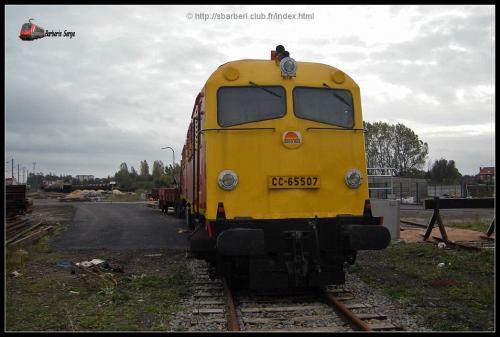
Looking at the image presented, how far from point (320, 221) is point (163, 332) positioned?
2763 mm

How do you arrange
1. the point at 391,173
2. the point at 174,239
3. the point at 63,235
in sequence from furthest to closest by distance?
the point at 63,235, the point at 174,239, the point at 391,173

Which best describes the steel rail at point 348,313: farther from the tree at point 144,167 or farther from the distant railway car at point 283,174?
the tree at point 144,167

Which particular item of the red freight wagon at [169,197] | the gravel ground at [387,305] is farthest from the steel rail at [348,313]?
the red freight wagon at [169,197]

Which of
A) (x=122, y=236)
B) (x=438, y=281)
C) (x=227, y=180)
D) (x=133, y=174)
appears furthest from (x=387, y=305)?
(x=133, y=174)

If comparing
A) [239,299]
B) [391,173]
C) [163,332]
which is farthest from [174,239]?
[163,332]

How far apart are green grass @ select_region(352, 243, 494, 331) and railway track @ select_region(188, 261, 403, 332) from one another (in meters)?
0.73

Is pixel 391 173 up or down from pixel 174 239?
up

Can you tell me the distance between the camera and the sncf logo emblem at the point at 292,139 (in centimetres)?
755

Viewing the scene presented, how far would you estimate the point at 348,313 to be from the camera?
6.27m

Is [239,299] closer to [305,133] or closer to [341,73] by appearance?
[305,133]

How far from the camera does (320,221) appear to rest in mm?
7402

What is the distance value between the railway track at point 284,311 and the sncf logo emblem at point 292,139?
2227 mm

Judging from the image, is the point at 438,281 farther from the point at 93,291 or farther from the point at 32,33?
the point at 32,33

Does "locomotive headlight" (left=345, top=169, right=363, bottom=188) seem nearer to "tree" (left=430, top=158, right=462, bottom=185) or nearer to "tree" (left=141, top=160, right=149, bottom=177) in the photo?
"tree" (left=430, top=158, right=462, bottom=185)
